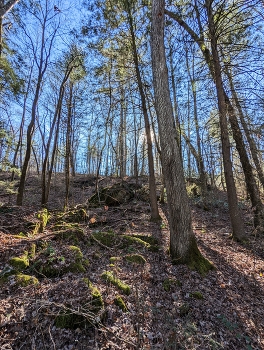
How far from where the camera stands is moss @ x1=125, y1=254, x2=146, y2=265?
4.73m

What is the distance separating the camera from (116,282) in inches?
144

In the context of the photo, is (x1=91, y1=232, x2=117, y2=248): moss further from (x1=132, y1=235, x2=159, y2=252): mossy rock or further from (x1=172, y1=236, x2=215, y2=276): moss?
(x1=172, y1=236, x2=215, y2=276): moss

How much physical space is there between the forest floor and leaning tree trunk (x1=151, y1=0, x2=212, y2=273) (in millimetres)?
394

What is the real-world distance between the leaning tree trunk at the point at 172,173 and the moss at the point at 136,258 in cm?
77

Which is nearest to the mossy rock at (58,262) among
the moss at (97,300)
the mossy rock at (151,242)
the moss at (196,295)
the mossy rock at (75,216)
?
the moss at (97,300)

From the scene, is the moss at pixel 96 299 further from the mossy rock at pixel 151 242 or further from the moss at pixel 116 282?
the mossy rock at pixel 151 242

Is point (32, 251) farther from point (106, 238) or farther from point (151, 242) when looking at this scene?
point (151, 242)

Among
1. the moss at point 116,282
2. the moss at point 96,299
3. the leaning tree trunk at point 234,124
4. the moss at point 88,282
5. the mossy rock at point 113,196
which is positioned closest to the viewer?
the moss at point 96,299

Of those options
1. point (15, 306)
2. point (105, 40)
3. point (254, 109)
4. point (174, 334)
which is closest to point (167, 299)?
point (174, 334)

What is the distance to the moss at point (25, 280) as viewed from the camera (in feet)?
10.8

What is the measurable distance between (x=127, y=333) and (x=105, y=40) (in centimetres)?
1003

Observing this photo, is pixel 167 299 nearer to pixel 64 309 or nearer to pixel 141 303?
pixel 141 303

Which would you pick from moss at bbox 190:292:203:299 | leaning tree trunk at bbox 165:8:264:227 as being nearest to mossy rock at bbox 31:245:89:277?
moss at bbox 190:292:203:299

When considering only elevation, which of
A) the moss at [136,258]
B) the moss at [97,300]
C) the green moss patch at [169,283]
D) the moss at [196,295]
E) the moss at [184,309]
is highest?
the moss at [136,258]
